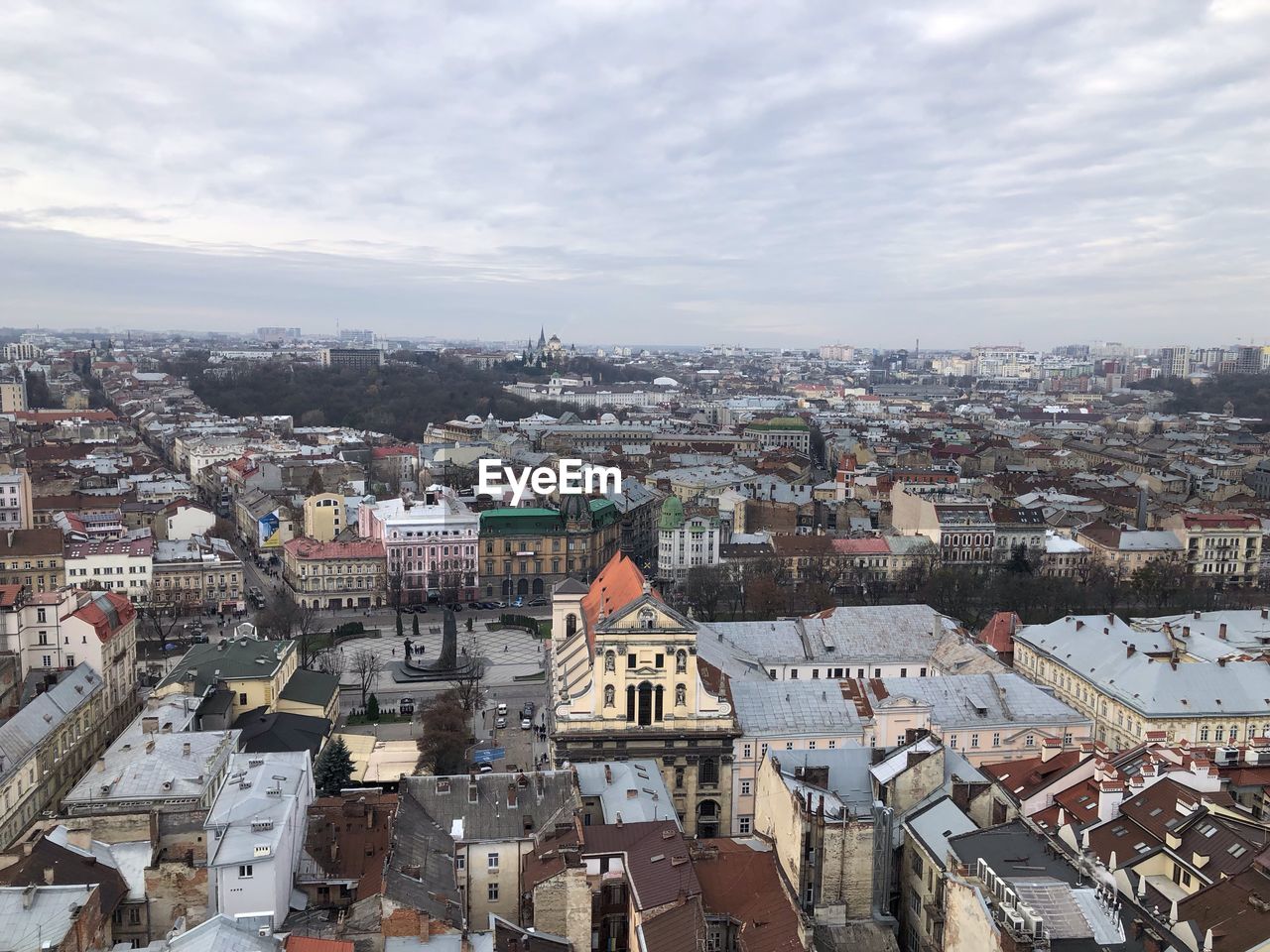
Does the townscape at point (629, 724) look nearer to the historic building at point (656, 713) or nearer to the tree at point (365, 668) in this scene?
the historic building at point (656, 713)

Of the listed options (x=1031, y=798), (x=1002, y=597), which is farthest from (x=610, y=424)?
(x=1031, y=798)

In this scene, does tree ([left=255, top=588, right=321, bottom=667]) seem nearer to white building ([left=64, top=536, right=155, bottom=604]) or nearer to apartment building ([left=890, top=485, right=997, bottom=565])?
white building ([left=64, top=536, right=155, bottom=604])

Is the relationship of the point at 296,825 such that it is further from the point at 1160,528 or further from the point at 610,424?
the point at 610,424

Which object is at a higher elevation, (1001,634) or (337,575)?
(1001,634)

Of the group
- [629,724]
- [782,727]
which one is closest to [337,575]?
[629,724]

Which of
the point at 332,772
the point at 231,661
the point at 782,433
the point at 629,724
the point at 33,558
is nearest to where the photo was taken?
the point at 332,772

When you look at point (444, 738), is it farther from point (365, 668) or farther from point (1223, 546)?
point (1223, 546)

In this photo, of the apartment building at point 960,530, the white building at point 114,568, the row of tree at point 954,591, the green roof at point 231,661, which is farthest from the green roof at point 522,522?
the green roof at point 231,661
